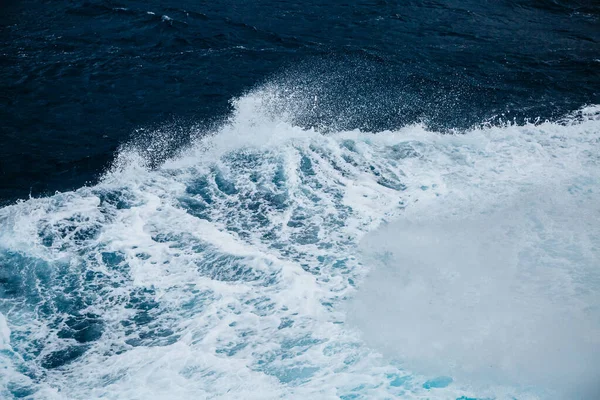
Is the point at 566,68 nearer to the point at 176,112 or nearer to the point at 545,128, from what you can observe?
the point at 545,128

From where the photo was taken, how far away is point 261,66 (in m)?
15.8

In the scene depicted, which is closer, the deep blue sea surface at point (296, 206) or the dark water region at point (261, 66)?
the deep blue sea surface at point (296, 206)

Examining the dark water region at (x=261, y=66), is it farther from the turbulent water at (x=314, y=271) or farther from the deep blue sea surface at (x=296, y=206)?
the turbulent water at (x=314, y=271)

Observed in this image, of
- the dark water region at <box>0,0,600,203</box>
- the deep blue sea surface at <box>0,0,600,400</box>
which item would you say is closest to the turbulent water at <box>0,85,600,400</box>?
the deep blue sea surface at <box>0,0,600,400</box>

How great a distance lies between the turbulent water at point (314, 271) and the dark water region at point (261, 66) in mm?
1229

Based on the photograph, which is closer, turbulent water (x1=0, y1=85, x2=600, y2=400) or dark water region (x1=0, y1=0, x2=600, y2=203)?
turbulent water (x1=0, y1=85, x2=600, y2=400)

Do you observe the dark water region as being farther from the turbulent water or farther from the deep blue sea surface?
the turbulent water

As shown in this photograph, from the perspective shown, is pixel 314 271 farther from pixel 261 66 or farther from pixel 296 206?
pixel 261 66

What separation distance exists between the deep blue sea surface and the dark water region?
86 mm

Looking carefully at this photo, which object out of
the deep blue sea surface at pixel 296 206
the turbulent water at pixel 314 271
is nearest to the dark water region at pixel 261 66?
the deep blue sea surface at pixel 296 206

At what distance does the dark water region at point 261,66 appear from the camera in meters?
13.4

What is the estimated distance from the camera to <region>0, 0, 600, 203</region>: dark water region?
43.8 ft

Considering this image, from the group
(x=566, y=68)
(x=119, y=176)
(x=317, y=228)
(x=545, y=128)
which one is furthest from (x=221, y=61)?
(x=566, y=68)

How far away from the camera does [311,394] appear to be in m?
7.49
